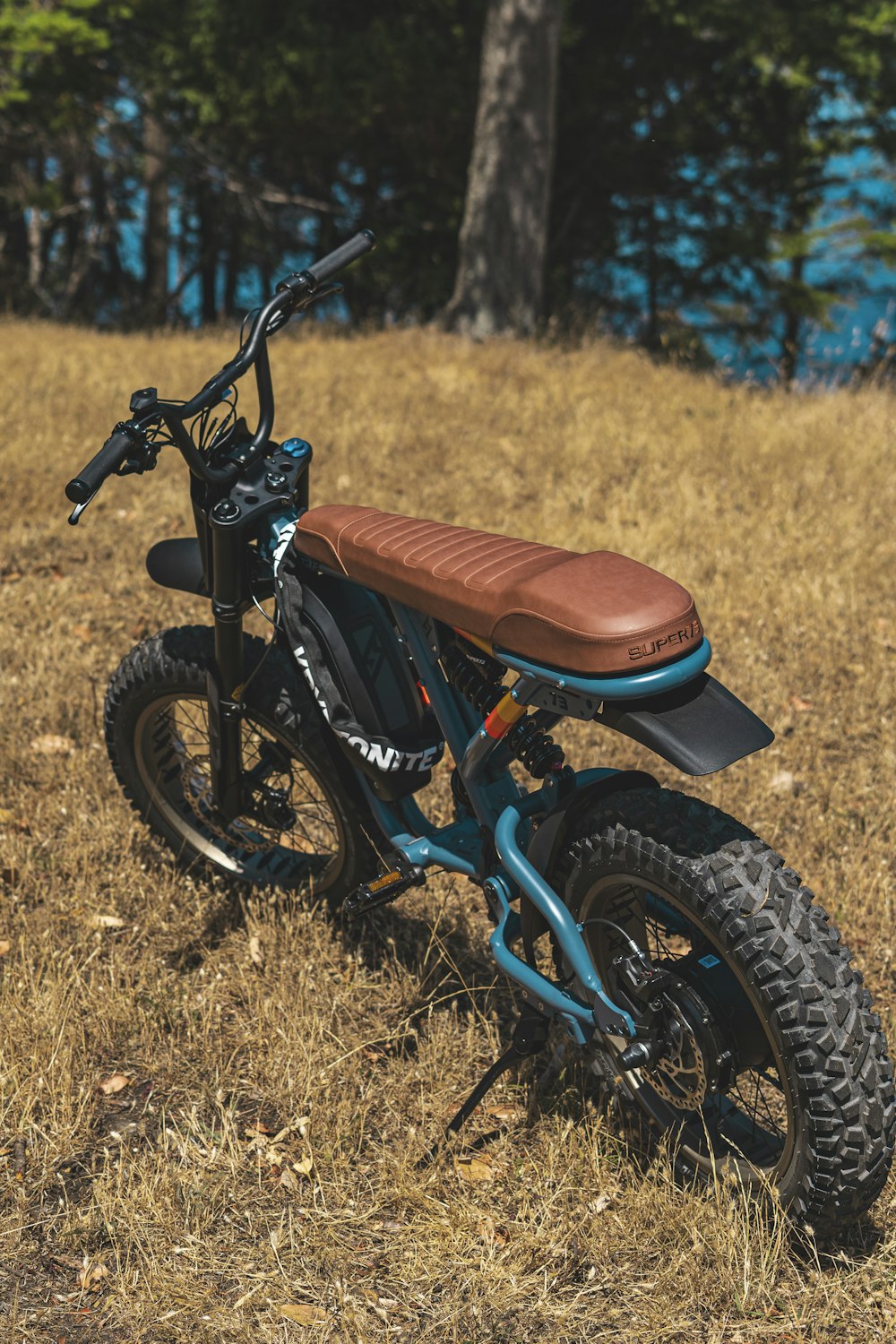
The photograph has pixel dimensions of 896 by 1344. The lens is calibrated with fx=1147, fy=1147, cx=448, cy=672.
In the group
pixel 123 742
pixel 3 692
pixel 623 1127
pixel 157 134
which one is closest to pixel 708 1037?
pixel 623 1127

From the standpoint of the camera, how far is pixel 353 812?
3605 mm

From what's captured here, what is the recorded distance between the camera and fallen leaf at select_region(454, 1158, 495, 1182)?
301 cm

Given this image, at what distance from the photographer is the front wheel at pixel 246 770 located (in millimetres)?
3633

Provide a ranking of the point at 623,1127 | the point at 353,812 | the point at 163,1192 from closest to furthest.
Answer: the point at 163,1192
the point at 623,1127
the point at 353,812

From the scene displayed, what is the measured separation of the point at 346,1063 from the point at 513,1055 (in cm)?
64

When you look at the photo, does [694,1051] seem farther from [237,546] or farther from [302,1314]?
[237,546]

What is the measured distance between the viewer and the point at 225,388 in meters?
3.10

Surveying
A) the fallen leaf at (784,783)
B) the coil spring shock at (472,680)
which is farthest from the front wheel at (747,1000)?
the fallen leaf at (784,783)

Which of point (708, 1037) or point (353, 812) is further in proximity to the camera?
point (353, 812)

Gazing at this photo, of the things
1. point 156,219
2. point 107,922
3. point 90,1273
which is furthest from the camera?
point 156,219

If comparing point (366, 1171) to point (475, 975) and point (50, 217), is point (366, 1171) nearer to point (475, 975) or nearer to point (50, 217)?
point (475, 975)

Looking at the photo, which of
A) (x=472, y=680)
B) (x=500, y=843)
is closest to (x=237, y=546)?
(x=472, y=680)

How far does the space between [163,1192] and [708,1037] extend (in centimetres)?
141

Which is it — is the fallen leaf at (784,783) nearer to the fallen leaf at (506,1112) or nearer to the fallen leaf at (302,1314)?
the fallen leaf at (506,1112)
